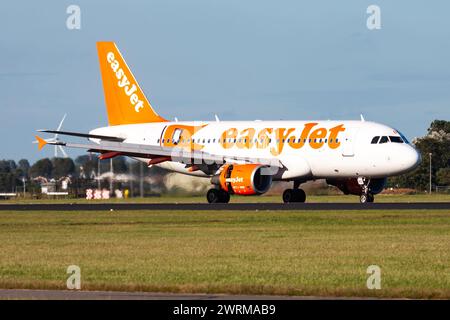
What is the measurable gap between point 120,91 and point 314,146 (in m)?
18.2

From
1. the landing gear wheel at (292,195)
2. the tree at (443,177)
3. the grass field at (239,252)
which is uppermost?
the tree at (443,177)

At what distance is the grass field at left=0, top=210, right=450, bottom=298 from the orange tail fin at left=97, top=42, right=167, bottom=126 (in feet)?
84.7

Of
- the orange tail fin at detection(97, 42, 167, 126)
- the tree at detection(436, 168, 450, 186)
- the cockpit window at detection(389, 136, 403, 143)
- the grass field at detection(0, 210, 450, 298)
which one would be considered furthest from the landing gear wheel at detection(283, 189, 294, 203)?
the tree at detection(436, 168, 450, 186)

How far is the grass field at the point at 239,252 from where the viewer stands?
25.4m

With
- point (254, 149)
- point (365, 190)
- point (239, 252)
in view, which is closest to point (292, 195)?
point (254, 149)

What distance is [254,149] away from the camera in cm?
6825

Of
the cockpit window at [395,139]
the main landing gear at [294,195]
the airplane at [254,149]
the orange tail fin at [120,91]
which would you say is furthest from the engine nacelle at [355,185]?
the orange tail fin at [120,91]

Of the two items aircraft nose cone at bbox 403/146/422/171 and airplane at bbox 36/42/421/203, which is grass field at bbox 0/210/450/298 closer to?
aircraft nose cone at bbox 403/146/422/171

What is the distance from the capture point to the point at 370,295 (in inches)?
922

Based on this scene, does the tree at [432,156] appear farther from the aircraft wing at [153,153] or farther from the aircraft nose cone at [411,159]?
the aircraft nose cone at [411,159]

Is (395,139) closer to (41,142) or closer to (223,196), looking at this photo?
(223,196)

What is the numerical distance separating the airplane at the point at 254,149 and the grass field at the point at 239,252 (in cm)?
1145

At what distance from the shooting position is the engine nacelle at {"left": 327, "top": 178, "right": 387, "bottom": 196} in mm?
67125
